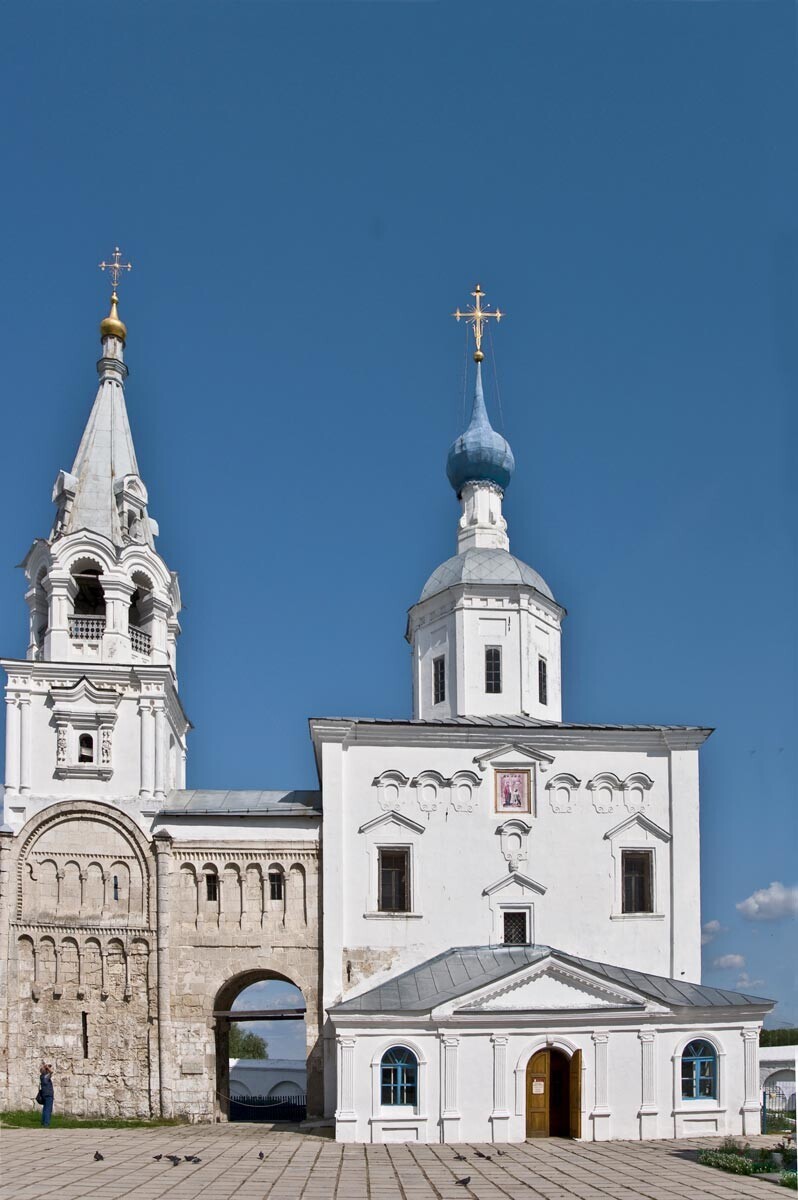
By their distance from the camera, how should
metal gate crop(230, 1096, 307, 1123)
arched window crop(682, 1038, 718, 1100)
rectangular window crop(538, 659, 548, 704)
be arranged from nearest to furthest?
arched window crop(682, 1038, 718, 1100) → rectangular window crop(538, 659, 548, 704) → metal gate crop(230, 1096, 307, 1123)

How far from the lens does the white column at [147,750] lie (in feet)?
82.1

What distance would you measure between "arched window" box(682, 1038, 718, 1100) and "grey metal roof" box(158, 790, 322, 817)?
849 centimetres

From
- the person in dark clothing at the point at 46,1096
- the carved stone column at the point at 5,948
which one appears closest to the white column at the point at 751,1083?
the person in dark clothing at the point at 46,1096

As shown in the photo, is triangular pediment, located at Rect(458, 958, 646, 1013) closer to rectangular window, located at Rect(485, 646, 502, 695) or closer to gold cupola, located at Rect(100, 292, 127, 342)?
rectangular window, located at Rect(485, 646, 502, 695)

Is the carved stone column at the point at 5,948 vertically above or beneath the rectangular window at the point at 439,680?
beneath

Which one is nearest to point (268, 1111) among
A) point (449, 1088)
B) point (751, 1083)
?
point (449, 1088)

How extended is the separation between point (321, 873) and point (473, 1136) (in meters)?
5.97

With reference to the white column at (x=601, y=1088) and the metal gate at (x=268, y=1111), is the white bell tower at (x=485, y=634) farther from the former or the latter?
the metal gate at (x=268, y=1111)

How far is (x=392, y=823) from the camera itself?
2477 cm

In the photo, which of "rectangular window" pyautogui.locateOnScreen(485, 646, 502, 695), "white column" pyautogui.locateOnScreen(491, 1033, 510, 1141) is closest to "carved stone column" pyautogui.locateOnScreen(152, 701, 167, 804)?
"rectangular window" pyautogui.locateOnScreen(485, 646, 502, 695)

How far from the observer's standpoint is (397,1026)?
69.2 feet

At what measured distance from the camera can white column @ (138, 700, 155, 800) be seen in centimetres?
2502

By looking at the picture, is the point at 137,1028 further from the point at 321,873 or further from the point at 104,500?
the point at 104,500

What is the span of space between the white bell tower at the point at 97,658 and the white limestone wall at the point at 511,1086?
287 inches
